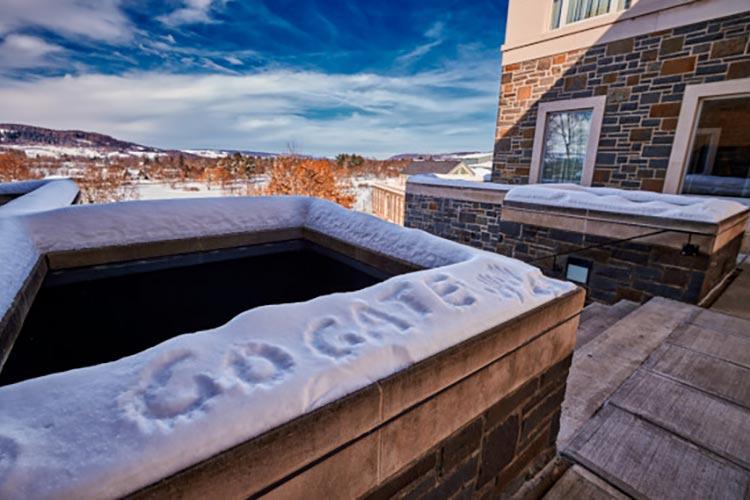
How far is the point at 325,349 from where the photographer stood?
96 cm

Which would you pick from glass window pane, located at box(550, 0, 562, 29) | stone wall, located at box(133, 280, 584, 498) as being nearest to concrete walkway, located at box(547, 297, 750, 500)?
stone wall, located at box(133, 280, 584, 498)

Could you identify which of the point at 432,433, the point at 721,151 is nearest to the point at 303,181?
the point at 721,151

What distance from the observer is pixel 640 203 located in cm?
389

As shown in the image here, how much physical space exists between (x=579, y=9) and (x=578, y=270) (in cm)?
597

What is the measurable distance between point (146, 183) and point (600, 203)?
31.5m

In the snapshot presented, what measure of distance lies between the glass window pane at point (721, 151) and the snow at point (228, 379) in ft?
22.3

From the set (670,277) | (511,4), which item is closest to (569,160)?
(511,4)

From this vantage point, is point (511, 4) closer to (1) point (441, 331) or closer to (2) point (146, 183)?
(1) point (441, 331)

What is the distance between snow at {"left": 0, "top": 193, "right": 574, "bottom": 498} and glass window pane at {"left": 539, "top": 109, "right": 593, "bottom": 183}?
279 inches

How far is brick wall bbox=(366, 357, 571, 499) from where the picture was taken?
111 cm

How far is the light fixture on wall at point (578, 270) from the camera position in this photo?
14.3 feet

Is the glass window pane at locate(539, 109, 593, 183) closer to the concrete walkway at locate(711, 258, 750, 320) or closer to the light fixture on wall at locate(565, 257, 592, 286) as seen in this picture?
the concrete walkway at locate(711, 258, 750, 320)

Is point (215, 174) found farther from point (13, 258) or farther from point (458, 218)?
point (13, 258)

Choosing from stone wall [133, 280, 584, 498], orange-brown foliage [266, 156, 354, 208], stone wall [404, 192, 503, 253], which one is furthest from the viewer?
orange-brown foliage [266, 156, 354, 208]
